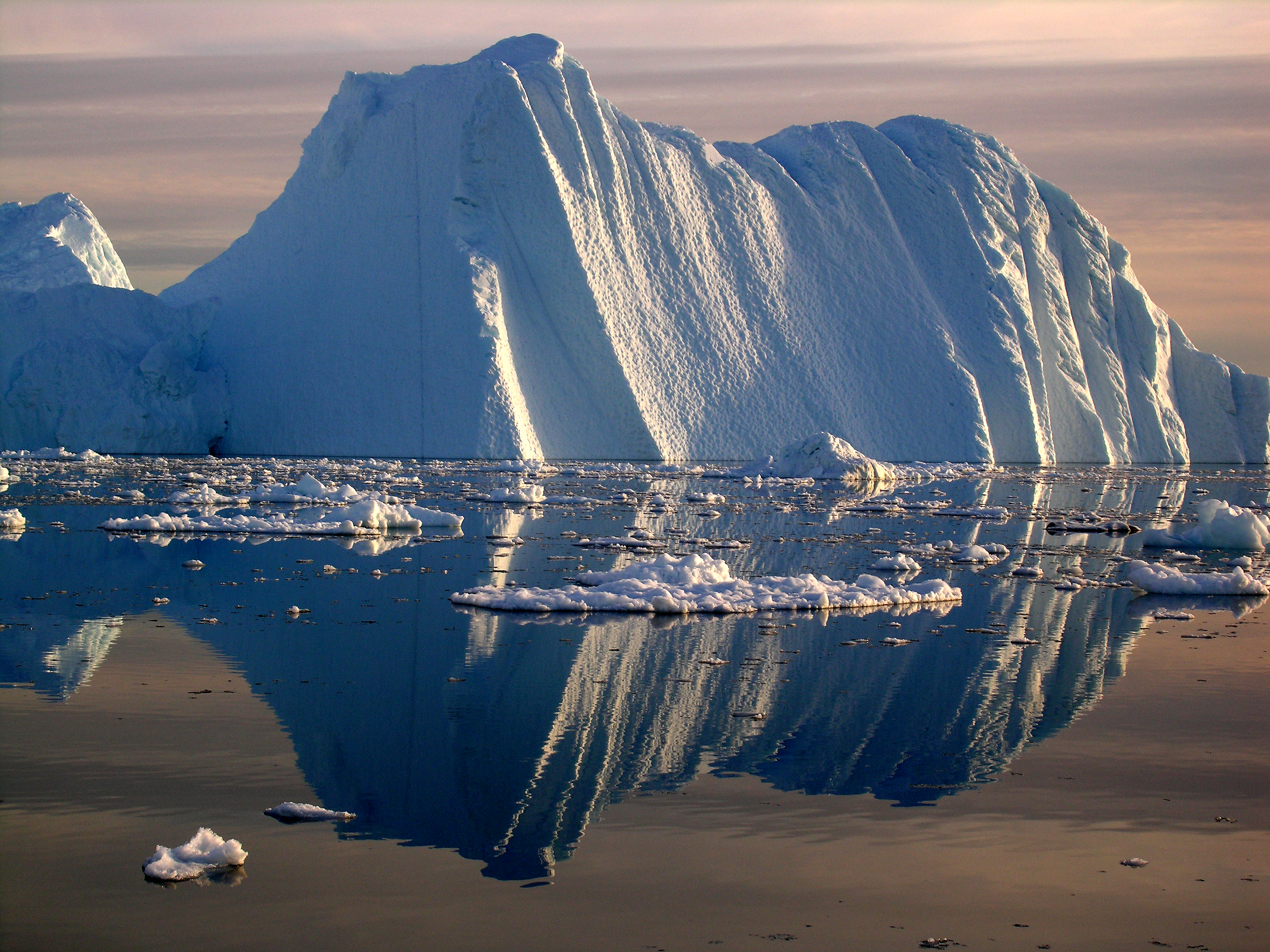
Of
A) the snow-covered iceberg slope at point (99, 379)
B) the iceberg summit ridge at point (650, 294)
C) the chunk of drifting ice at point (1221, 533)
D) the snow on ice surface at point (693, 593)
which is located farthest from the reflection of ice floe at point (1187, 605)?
the snow-covered iceberg slope at point (99, 379)

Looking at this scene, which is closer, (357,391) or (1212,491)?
(1212,491)

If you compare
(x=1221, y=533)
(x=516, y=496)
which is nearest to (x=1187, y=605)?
(x=1221, y=533)

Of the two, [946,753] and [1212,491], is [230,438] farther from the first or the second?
[946,753]

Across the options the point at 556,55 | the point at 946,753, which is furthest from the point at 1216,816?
the point at 556,55

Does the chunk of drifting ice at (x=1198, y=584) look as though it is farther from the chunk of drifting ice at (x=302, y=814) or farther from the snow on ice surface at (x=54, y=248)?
the snow on ice surface at (x=54, y=248)

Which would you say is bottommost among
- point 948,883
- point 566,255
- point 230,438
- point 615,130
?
point 230,438

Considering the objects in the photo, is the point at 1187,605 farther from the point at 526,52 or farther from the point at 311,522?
the point at 526,52
